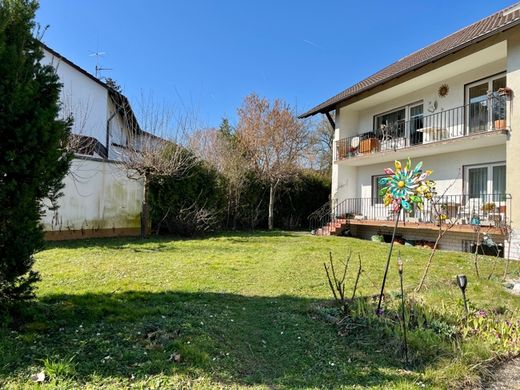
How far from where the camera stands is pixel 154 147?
38.0 feet

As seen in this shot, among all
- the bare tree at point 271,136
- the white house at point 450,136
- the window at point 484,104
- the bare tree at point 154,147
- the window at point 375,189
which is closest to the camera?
the white house at point 450,136

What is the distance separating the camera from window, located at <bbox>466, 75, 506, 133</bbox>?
1086 centimetres

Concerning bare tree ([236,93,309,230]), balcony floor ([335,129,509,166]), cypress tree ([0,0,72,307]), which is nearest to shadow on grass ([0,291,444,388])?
cypress tree ([0,0,72,307])

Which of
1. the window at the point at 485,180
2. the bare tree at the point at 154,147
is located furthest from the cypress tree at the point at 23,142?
the window at the point at 485,180

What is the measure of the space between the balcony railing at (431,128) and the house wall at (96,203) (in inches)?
390

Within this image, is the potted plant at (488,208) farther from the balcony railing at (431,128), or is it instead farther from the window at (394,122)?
the window at (394,122)

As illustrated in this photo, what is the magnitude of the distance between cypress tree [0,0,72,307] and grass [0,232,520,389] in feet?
1.82

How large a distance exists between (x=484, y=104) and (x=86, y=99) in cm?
1578

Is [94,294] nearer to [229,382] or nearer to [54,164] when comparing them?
[54,164]

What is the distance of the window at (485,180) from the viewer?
11.4m

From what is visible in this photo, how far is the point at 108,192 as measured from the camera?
38.8 feet

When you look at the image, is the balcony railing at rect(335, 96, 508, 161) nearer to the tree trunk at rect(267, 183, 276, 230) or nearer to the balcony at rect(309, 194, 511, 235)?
the balcony at rect(309, 194, 511, 235)

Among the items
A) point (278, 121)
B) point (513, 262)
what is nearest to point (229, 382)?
point (513, 262)

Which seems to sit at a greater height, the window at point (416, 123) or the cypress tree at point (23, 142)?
the window at point (416, 123)
